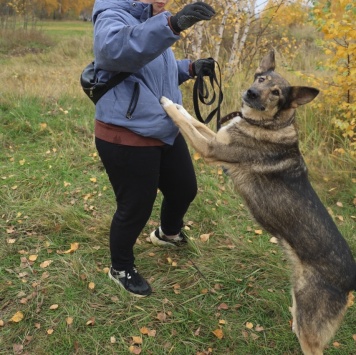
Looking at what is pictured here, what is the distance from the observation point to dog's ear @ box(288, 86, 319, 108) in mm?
2464

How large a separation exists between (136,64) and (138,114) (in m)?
0.33

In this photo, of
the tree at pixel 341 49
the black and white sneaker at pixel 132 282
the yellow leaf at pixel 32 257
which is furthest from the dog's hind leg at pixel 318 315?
the tree at pixel 341 49

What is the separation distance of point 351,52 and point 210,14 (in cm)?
259

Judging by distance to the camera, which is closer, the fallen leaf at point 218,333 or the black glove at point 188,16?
the black glove at point 188,16

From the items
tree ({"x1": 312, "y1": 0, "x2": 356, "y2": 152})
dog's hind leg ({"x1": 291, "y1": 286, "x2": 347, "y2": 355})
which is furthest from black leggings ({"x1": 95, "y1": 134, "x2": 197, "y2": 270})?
tree ({"x1": 312, "y1": 0, "x2": 356, "y2": 152})

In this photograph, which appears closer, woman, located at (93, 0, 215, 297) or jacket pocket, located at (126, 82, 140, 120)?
woman, located at (93, 0, 215, 297)

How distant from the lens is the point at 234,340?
8.38ft

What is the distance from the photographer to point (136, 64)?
1.93 meters

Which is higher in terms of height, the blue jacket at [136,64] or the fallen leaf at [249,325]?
the blue jacket at [136,64]

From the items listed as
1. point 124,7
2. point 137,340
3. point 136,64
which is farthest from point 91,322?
point 124,7

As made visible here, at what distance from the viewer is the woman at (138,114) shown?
1870 mm

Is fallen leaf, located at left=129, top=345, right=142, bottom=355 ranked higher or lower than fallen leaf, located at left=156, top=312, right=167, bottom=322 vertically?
lower

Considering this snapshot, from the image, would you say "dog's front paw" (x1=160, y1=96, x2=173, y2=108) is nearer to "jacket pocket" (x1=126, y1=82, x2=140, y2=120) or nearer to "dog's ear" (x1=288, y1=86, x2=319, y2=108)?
"jacket pocket" (x1=126, y1=82, x2=140, y2=120)

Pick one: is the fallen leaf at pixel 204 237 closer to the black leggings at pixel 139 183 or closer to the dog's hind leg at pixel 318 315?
the black leggings at pixel 139 183
